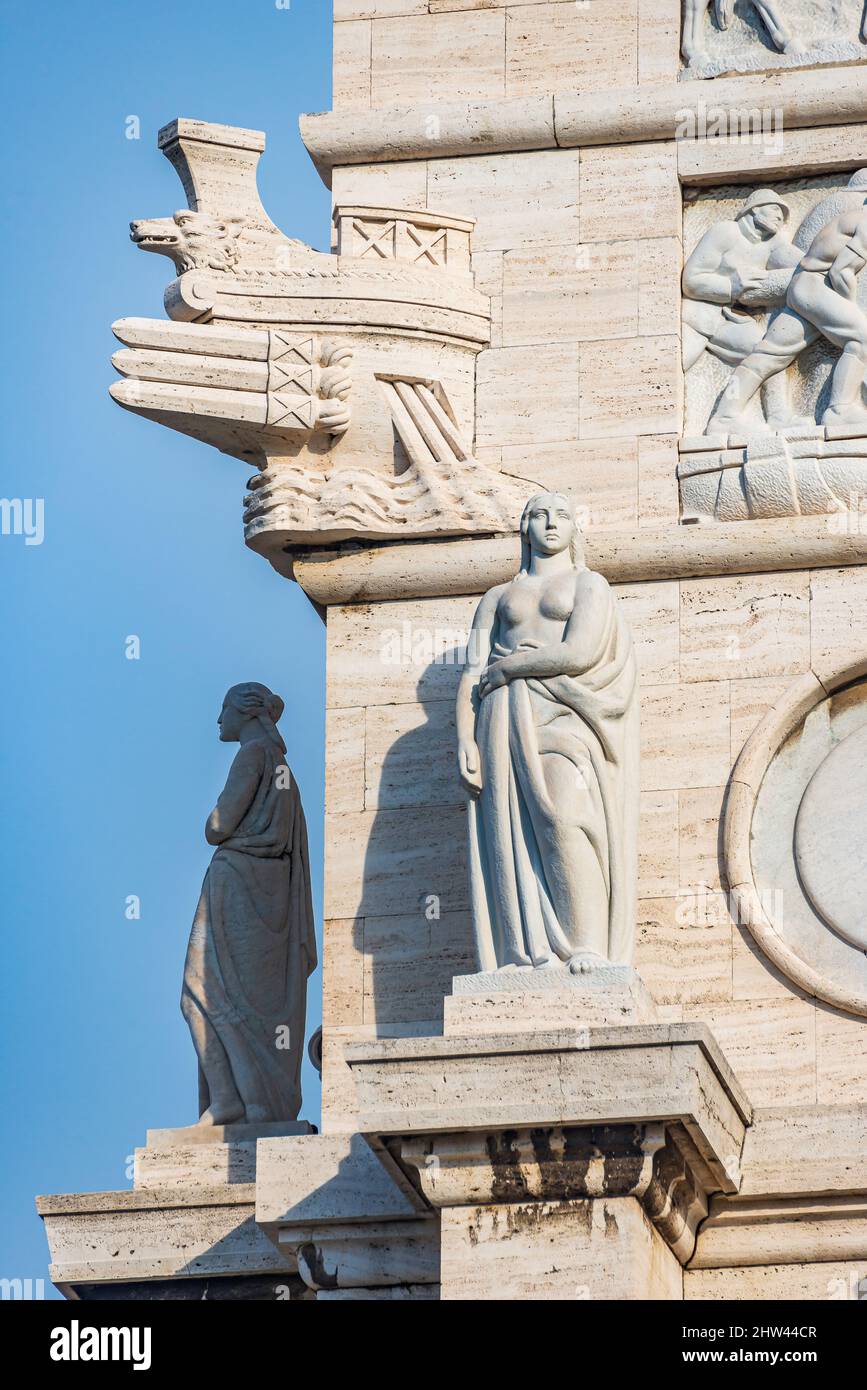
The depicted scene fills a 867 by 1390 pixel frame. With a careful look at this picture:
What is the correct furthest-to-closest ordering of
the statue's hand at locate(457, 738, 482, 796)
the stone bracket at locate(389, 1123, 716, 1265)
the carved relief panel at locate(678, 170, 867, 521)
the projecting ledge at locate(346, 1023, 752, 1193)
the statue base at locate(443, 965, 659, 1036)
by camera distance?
the carved relief panel at locate(678, 170, 867, 521)
the statue's hand at locate(457, 738, 482, 796)
the statue base at locate(443, 965, 659, 1036)
the stone bracket at locate(389, 1123, 716, 1265)
the projecting ledge at locate(346, 1023, 752, 1193)

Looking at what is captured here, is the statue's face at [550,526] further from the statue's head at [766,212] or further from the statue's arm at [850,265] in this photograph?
the statue's head at [766,212]

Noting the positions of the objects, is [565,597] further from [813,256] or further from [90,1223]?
[90,1223]

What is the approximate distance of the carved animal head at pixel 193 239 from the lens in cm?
1597

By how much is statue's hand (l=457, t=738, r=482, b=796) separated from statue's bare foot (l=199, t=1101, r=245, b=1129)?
2.75 meters

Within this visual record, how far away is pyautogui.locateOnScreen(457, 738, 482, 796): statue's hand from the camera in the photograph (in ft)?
46.6

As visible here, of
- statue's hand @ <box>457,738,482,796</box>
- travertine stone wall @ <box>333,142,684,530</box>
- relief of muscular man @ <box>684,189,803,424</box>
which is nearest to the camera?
statue's hand @ <box>457,738,482,796</box>

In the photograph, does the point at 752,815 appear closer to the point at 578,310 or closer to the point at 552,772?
the point at 552,772

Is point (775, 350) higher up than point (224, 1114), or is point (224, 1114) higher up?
point (775, 350)

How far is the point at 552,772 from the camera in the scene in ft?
46.3

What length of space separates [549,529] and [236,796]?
2939 mm

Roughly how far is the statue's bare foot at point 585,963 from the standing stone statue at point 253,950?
9.59 ft

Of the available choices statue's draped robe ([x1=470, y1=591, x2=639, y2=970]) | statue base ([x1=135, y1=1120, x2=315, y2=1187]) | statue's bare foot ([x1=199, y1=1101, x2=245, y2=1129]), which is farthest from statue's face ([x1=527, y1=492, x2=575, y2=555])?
statue's bare foot ([x1=199, y1=1101, x2=245, y2=1129])

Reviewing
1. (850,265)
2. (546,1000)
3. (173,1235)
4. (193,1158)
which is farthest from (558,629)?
(173,1235)

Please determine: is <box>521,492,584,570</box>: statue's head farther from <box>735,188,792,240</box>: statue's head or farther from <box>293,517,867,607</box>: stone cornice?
<box>735,188,792,240</box>: statue's head
